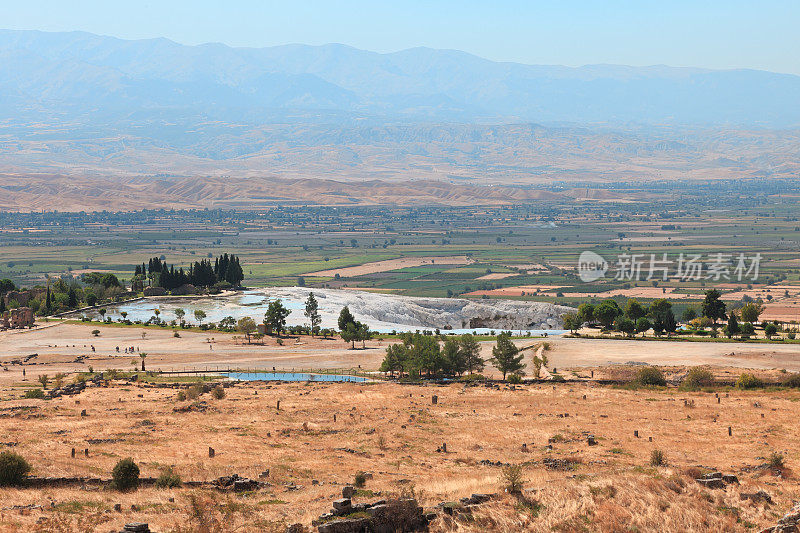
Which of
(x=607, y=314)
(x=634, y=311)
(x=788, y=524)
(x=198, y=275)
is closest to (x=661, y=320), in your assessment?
(x=634, y=311)

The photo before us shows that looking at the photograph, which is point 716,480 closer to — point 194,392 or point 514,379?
point 194,392

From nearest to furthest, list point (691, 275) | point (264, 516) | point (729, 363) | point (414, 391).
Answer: point (264, 516) < point (414, 391) < point (729, 363) < point (691, 275)

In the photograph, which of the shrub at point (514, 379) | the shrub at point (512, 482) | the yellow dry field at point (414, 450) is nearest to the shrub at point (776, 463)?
the yellow dry field at point (414, 450)

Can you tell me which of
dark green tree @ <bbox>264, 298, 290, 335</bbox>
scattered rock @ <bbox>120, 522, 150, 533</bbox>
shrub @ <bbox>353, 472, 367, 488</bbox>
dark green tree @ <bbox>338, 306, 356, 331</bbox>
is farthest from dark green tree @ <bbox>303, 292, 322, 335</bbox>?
scattered rock @ <bbox>120, 522, 150, 533</bbox>

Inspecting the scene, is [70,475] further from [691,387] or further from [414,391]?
[691,387]

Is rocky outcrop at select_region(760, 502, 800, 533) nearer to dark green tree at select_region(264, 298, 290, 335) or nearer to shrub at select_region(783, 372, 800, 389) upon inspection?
shrub at select_region(783, 372, 800, 389)

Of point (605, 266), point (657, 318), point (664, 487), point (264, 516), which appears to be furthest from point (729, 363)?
point (605, 266)
